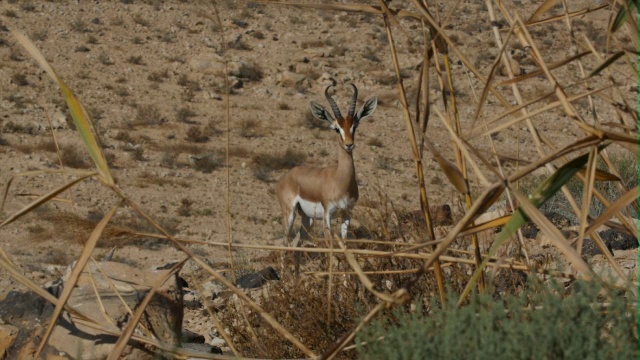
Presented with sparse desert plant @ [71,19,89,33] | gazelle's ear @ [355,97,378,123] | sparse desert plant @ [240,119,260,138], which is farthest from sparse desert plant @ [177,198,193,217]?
sparse desert plant @ [71,19,89,33]

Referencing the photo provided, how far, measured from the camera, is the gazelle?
10188 mm

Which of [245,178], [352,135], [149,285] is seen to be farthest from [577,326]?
[245,178]

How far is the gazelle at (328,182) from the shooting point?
10188 mm

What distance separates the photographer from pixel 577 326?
197cm

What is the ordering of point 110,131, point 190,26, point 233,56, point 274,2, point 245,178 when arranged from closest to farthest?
point 274,2, point 245,178, point 110,131, point 233,56, point 190,26

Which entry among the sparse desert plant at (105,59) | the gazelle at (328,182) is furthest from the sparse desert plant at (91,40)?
the gazelle at (328,182)

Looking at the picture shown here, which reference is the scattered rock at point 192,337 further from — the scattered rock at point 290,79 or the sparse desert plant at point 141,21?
the sparse desert plant at point 141,21

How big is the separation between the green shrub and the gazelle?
7951 mm

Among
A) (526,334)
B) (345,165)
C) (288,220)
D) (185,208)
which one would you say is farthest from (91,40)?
(526,334)

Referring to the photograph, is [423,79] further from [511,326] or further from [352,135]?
[352,135]

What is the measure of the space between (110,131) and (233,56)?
602 centimetres

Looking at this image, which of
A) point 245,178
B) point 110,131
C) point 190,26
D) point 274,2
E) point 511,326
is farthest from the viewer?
point 190,26

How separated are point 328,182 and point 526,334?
8539 millimetres

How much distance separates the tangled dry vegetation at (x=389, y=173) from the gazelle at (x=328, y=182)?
452 mm
